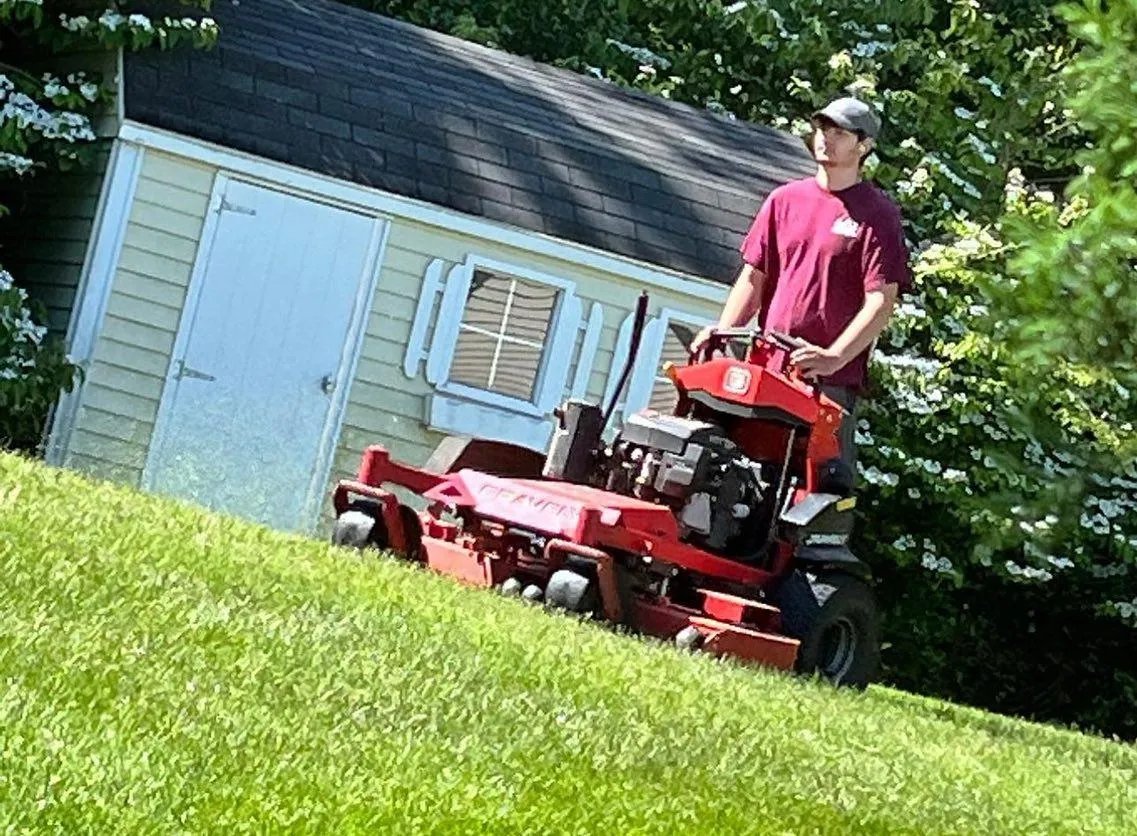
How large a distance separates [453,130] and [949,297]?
159 inches

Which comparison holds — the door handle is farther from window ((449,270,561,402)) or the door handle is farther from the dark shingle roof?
window ((449,270,561,402))

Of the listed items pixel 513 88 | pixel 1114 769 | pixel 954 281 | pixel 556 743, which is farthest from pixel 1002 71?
pixel 556 743

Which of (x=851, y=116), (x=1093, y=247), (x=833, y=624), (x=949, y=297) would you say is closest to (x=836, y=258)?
(x=851, y=116)

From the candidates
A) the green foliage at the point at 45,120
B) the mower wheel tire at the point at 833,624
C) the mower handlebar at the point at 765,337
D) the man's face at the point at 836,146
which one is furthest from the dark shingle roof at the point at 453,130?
the mower wheel tire at the point at 833,624

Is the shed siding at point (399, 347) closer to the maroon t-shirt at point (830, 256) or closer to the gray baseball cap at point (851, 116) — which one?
the maroon t-shirt at point (830, 256)

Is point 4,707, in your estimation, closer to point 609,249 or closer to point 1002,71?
point 609,249

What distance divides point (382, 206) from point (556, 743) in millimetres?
9448

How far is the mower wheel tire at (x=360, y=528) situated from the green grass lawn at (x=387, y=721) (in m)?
0.71

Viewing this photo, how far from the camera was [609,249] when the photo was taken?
15.4 meters

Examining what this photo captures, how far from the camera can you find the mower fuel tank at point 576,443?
953 cm

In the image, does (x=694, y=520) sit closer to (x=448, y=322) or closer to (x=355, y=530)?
(x=355, y=530)

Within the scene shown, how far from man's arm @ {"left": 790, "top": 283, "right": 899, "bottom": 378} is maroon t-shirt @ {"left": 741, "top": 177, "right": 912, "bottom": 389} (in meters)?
0.13

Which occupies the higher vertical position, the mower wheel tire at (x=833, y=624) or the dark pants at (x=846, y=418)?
the dark pants at (x=846, y=418)

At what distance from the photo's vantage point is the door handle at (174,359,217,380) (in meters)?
14.4
